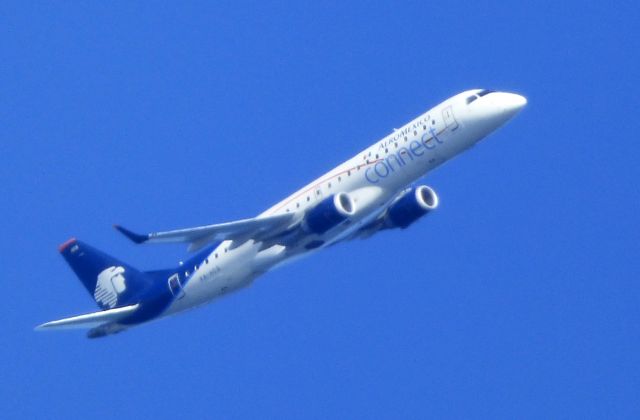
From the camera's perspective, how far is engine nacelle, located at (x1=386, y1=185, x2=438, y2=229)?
6050 cm

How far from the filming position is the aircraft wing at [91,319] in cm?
5934

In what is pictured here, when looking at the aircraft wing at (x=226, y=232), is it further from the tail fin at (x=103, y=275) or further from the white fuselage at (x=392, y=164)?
the tail fin at (x=103, y=275)

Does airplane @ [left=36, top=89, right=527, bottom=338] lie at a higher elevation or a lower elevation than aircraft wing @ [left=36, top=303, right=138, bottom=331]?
higher

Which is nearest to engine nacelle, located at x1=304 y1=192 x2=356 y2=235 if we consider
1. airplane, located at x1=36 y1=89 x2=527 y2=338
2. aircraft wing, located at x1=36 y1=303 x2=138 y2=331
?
airplane, located at x1=36 y1=89 x2=527 y2=338

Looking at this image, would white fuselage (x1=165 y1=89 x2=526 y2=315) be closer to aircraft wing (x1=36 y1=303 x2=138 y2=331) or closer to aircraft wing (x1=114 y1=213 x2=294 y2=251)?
aircraft wing (x1=114 y1=213 x2=294 y2=251)

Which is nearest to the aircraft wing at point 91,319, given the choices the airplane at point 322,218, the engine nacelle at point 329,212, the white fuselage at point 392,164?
the airplane at point 322,218

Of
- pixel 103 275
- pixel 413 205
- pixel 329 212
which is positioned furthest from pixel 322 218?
pixel 103 275

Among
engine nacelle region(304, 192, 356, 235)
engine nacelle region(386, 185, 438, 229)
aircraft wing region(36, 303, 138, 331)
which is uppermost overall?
engine nacelle region(386, 185, 438, 229)

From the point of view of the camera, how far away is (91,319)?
61.1 meters

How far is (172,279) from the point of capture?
62188 mm

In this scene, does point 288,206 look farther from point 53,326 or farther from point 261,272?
point 53,326

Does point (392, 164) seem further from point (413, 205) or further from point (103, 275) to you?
point (103, 275)

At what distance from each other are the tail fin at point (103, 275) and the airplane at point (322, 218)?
0.30m

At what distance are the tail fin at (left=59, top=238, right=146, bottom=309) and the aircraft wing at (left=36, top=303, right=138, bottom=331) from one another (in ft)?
3.68
